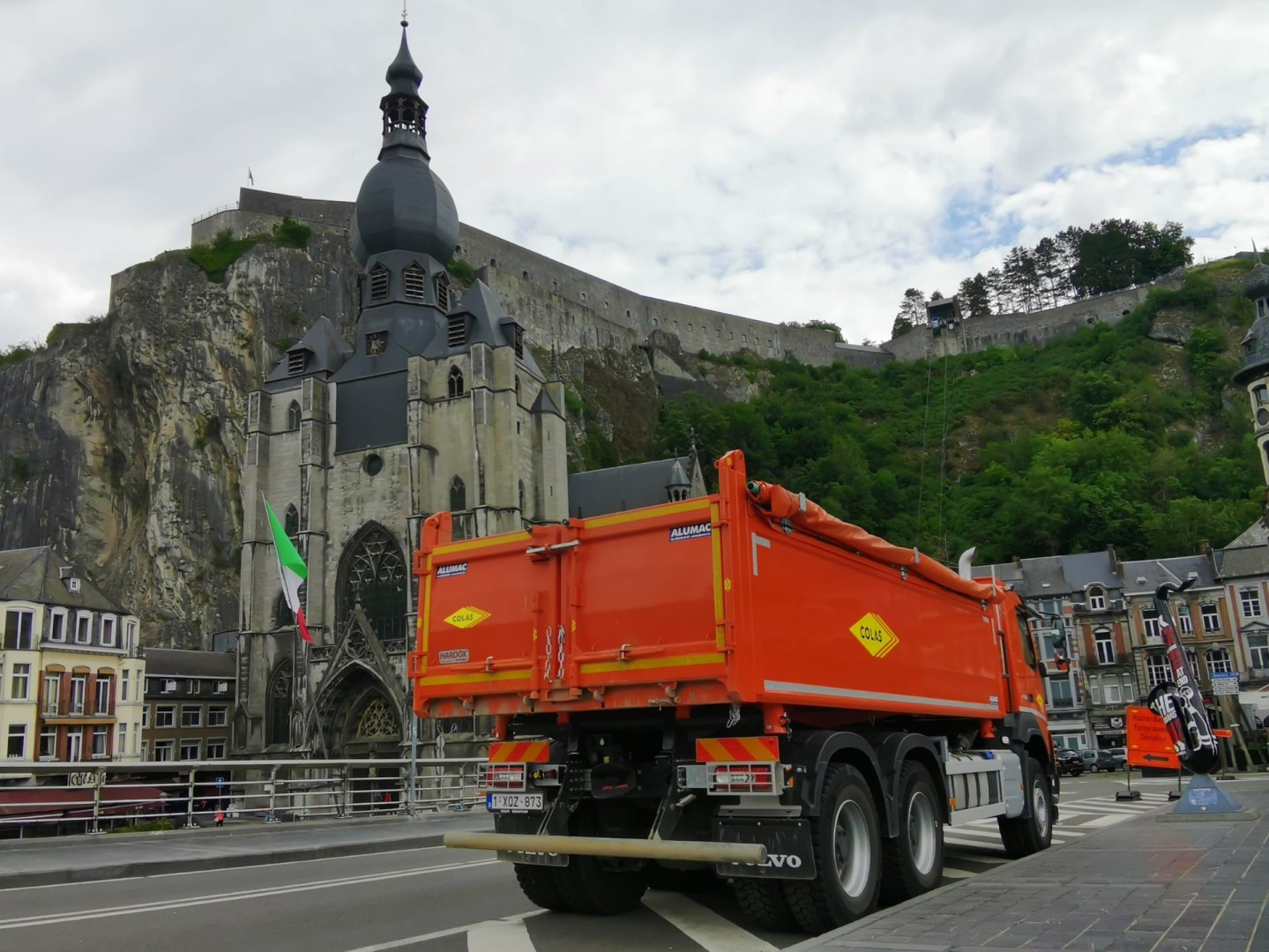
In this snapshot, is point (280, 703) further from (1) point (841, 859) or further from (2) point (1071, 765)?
(1) point (841, 859)

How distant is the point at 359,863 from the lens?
10406 millimetres

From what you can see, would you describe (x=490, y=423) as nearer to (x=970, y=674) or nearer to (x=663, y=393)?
(x=970, y=674)

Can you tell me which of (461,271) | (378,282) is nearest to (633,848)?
(378,282)

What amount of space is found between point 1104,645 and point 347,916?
4625cm

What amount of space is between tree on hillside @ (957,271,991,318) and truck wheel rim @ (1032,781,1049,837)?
10621 cm

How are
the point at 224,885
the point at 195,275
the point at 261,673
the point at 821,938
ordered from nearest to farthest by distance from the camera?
the point at 821,938 → the point at 224,885 → the point at 261,673 → the point at 195,275

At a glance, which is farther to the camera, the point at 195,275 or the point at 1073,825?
the point at 195,275

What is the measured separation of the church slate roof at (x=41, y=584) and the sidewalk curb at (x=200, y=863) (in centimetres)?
2921

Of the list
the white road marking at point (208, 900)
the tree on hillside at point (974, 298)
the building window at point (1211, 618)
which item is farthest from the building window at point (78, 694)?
the tree on hillside at point (974, 298)

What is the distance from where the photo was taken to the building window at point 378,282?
1642 inches

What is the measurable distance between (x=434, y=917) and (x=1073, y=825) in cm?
945

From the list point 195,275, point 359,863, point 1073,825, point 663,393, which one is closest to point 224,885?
point 359,863

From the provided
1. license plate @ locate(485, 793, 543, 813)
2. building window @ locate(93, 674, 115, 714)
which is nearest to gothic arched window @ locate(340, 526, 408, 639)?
building window @ locate(93, 674, 115, 714)

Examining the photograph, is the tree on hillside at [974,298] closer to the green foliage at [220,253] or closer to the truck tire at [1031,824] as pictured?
the green foliage at [220,253]
